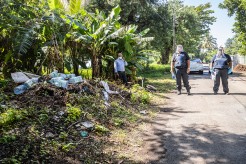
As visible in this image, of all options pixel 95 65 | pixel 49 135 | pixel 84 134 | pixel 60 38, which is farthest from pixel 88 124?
pixel 95 65

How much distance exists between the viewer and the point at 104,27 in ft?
32.9

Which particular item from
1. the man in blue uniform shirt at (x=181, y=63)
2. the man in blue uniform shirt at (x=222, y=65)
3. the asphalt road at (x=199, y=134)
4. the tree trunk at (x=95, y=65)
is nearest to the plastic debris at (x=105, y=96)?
the asphalt road at (x=199, y=134)

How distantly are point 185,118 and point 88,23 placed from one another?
6199 millimetres

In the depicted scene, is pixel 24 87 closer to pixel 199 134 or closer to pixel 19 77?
pixel 19 77

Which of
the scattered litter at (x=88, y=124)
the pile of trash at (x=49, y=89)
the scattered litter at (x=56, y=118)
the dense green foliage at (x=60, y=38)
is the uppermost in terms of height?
the dense green foliage at (x=60, y=38)

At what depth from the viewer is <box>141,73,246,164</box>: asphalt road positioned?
4.32 m

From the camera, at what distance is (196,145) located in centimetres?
481

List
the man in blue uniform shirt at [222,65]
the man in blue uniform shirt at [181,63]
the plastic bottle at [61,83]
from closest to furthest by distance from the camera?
the plastic bottle at [61,83]
the man in blue uniform shirt at [222,65]
the man in blue uniform shirt at [181,63]

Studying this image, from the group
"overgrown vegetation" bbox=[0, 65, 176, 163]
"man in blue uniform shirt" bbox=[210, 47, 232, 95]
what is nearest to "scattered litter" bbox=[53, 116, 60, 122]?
"overgrown vegetation" bbox=[0, 65, 176, 163]

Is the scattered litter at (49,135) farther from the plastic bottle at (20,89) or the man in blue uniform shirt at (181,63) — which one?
the man in blue uniform shirt at (181,63)

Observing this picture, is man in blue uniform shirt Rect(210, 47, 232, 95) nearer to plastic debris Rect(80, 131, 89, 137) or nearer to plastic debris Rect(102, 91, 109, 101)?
plastic debris Rect(102, 91, 109, 101)

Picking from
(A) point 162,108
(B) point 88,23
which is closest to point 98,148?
(A) point 162,108

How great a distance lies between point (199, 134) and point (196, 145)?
65 centimetres

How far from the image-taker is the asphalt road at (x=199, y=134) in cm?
432
